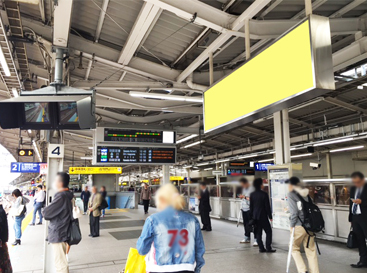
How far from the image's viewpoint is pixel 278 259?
243 inches

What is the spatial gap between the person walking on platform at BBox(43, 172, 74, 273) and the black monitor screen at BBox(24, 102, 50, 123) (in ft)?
2.99

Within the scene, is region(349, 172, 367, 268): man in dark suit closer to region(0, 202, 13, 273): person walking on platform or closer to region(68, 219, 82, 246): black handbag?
region(68, 219, 82, 246): black handbag

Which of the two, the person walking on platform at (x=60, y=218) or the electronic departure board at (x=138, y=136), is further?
the electronic departure board at (x=138, y=136)

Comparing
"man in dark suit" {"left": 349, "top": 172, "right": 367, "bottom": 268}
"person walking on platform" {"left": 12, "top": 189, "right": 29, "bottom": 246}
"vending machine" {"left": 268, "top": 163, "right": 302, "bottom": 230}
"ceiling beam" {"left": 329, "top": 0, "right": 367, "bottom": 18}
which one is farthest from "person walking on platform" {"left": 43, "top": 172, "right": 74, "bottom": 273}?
"ceiling beam" {"left": 329, "top": 0, "right": 367, "bottom": 18}

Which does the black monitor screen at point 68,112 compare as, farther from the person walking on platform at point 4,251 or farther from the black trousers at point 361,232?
the black trousers at point 361,232

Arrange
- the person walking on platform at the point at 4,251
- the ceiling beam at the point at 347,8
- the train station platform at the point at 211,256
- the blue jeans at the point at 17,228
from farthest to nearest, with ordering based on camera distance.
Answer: the blue jeans at the point at 17,228
the train station platform at the point at 211,256
the ceiling beam at the point at 347,8
the person walking on platform at the point at 4,251

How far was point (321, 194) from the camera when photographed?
27.7 ft

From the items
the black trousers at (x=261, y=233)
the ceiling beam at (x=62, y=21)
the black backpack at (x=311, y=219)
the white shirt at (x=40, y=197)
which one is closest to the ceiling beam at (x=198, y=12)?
the ceiling beam at (x=62, y=21)

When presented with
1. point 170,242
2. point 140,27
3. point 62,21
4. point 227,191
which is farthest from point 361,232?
point 227,191

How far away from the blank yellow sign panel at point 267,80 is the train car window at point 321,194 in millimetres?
5148

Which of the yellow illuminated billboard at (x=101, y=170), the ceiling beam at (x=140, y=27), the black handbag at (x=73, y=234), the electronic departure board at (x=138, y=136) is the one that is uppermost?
the ceiling beam at (x=140, y=27)

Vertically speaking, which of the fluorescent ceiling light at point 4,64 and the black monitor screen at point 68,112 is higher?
the fluorescent ceiling light at point 4,64

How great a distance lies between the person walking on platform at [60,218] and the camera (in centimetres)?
440

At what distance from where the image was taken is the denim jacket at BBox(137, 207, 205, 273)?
248cm
